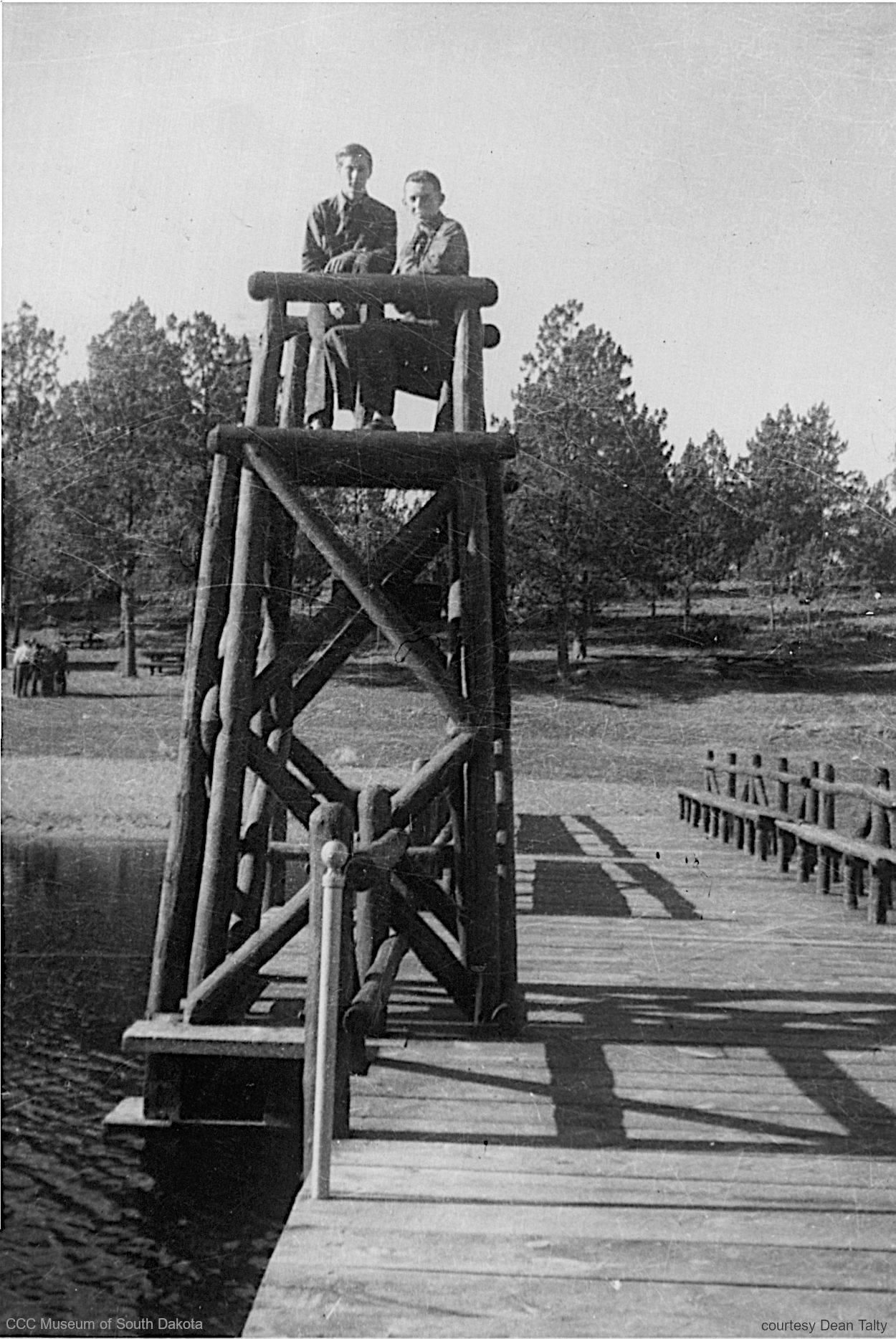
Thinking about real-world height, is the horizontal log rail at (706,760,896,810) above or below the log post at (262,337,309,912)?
below

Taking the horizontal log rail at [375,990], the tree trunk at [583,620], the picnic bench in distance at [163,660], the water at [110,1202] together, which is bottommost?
the water at [110,1202]

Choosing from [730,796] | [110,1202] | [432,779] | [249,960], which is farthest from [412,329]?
[730,796]

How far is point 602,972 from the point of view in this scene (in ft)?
26.7

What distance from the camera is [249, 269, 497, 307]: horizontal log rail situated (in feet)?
23.5

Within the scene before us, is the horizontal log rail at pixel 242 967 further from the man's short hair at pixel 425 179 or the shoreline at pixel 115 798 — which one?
the shoreline at pixel 115 798

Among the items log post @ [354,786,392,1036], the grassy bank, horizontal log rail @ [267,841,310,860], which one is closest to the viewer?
log post @ [354,786,392,1036]

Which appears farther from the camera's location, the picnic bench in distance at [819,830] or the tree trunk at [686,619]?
the tree trunk at [686,619]

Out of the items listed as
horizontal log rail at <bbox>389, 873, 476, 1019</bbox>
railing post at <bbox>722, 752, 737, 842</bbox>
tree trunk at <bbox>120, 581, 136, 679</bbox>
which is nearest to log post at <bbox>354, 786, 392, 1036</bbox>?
horizontal log rail at <bbox>389, 873, 476, 1019</bbox>

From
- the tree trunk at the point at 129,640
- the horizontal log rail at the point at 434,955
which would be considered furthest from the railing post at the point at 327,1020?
the tree trunk at the point at 129,640

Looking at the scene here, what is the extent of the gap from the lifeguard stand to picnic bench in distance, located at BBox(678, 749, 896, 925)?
4.64 m

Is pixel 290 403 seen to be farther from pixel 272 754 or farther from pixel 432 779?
pixel 432 779

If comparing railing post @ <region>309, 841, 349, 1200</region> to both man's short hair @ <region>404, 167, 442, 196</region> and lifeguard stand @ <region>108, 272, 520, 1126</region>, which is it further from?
man's short hair @ <region>404, 167, 442, 196</region>

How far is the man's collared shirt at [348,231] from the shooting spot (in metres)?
7.53

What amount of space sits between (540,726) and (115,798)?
10048mm
